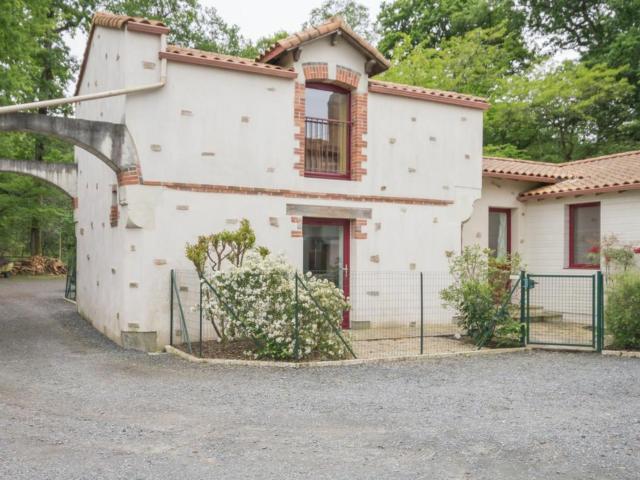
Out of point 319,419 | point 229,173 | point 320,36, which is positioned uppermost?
point 320,36

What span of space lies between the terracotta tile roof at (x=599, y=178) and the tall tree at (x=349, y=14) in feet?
75.1

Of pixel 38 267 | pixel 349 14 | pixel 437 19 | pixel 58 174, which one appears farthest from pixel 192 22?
pixel 58 174

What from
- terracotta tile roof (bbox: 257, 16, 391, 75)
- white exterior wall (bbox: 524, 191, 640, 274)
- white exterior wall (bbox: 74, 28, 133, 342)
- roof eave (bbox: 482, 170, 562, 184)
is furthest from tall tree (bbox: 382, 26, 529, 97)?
white exterior wall (bbox: 74, 28, 133, 342)

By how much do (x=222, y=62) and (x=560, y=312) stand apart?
30.5 feet

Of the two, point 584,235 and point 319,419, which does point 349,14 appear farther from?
point 319,419

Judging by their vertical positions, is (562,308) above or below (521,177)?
below

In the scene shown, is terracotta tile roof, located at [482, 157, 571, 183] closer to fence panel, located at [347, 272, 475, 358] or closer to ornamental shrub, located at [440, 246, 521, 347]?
fence panel, located at [347, 272, 475, 358]

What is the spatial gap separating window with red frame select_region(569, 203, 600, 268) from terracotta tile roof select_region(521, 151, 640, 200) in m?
0.57

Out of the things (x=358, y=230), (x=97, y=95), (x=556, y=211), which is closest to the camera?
(x=97, y=95)

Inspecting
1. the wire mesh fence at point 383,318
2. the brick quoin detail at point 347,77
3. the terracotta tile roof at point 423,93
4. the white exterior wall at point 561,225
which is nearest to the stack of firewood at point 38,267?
the wire mesh fence at point 383,318

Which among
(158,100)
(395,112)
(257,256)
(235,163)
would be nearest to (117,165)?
(158,100)

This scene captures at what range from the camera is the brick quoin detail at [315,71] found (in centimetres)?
1124

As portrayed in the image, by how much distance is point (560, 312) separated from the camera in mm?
13531

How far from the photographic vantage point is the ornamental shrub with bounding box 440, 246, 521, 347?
34.4ft
